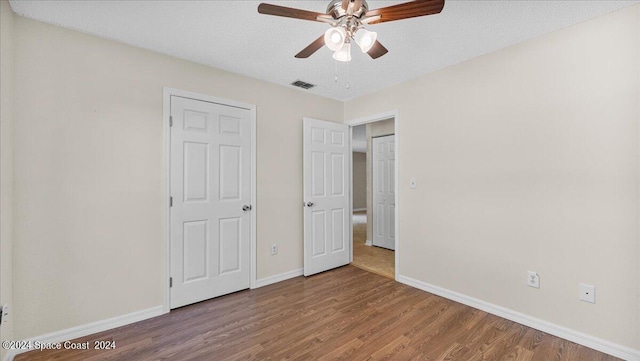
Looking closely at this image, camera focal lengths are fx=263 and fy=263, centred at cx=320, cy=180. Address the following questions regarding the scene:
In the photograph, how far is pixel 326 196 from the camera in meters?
3.61

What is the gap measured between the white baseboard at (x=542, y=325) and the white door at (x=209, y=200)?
7.11ft

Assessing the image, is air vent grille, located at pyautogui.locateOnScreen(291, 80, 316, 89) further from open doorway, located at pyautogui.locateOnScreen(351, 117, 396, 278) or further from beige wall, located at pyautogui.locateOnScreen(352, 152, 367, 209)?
beige wall, located at pyautogui.locateOnScreen(352, 152, 367, 209)

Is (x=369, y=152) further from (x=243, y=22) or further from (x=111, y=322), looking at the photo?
(x=111, y=322)

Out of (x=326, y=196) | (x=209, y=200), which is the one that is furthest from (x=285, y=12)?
(x=326, y=196)

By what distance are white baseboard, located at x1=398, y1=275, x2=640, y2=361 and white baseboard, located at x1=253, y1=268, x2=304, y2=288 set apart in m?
1.49

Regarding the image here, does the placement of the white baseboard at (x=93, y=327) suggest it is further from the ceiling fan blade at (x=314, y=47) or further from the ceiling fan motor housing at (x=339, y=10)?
the ceiling fan motor housing at (x=339, y=10)

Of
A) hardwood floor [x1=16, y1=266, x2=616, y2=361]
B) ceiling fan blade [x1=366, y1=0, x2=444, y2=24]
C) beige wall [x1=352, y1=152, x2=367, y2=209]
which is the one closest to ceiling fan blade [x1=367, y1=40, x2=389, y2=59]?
ceiling fan blade [x1=366, y1=0, x2=444, y2=24]

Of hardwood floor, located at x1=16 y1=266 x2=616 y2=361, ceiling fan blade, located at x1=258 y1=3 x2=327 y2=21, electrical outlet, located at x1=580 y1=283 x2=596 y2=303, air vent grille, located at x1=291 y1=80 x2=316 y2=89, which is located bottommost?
hardwood floor, located at x1=16 y1=266 x2=616 y2=361

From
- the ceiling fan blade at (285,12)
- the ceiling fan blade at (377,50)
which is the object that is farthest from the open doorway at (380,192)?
the ceiling fan blade at (285,12)

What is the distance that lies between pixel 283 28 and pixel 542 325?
320cm

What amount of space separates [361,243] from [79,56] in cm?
460

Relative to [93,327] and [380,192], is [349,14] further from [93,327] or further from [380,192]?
[380,192]

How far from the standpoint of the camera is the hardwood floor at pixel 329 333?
1875 millimetres

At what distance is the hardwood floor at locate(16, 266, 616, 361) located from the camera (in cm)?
188
